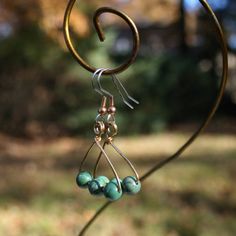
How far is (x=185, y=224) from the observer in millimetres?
4074

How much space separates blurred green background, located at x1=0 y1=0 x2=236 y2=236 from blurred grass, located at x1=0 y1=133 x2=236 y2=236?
0.01 metres

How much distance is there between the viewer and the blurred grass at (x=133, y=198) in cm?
400

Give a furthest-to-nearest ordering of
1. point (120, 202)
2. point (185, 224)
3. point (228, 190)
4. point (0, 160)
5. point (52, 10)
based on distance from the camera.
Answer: point (52, 10)
point (0, 160)
point (228, 190)
point (120, 202)
point (185, 224)

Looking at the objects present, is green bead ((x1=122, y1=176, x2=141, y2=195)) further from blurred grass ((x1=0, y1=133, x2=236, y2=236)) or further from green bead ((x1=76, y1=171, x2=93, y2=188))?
blurred grass ((x1=0, y1=133, x2=236, y2=236))

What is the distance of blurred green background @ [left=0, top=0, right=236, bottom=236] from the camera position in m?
4.26

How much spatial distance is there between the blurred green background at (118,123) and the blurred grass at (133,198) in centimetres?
1

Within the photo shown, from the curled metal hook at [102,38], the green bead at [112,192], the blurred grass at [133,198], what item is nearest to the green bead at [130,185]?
the green bead at [112,192]

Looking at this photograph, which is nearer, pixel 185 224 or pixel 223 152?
pixel 185 224

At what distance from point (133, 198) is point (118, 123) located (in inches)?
153

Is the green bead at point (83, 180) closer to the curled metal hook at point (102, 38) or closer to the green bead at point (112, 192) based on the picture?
the green bead at point (112, 192)

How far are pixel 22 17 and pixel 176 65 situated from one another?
3343 mm

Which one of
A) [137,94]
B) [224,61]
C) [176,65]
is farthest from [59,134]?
[224,61]

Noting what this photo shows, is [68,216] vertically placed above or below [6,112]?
above

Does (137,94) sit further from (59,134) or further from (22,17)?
(22,17)
